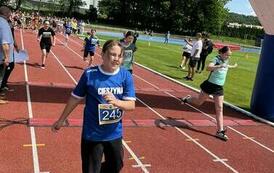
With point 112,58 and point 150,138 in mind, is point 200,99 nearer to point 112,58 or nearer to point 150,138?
point 150,138

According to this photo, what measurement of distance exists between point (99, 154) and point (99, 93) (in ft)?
2.24

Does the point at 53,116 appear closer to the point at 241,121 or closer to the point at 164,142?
the point at 164,142

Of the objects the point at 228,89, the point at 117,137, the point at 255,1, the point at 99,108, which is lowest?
the point at 228,89

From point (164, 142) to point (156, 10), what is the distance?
72233mm

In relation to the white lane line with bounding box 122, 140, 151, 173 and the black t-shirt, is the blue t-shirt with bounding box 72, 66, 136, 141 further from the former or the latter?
the black t-shirt

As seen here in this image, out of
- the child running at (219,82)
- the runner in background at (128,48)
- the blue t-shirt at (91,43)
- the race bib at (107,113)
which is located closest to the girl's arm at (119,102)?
the race bib at (107,113)

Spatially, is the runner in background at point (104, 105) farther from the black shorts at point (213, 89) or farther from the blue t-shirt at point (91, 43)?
the blue t-shirt at point (91, 43)

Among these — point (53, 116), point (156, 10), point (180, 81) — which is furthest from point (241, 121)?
point (156, 10)

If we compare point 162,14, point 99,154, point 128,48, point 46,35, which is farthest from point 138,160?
point 162,14

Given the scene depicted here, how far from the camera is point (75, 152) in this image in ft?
23.1

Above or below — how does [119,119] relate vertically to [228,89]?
above

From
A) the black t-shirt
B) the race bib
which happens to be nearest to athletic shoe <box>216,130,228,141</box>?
the race bib

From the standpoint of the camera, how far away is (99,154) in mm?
4559

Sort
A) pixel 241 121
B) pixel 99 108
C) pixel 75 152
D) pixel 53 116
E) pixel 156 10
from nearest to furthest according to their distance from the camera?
pixel 99 108
pixel 75 152
pixel 53 116
pixel 241 121
pixel 156 10
